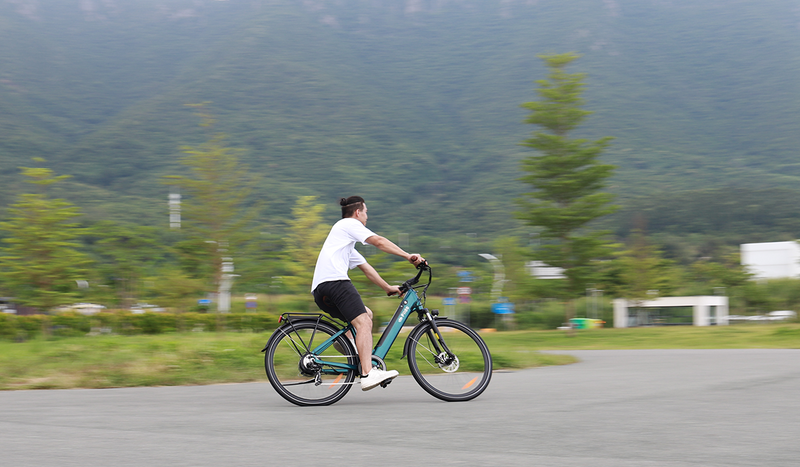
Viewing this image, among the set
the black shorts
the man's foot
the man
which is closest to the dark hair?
the man

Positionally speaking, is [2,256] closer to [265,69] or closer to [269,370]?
[269,370]

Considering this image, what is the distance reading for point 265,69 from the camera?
16388 centimetres

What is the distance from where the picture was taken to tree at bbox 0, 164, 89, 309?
3253cm

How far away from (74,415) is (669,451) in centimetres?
422

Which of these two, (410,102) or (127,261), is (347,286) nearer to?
(127,261)

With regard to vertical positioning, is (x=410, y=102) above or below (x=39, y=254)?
above

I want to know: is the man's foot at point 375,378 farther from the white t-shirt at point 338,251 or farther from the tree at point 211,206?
the tree at point 211,206

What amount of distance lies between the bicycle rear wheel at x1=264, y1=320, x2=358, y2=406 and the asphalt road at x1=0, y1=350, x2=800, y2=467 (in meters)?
0.17

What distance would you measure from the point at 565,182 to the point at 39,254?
841 inches

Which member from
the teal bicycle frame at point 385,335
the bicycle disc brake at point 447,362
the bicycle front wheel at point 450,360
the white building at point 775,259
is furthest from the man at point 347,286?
the white building at point 775,259

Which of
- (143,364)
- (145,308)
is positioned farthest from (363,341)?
(145,308)

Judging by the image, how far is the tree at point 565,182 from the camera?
32438 mm

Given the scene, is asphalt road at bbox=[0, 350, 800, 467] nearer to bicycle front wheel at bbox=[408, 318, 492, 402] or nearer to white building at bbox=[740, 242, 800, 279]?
bicycle front wheel at bbox=[408, 318, 492, 402]

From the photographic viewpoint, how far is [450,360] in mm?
6934
